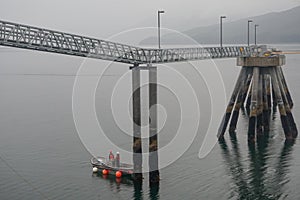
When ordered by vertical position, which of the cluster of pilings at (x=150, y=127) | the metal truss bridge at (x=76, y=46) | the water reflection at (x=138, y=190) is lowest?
the water reflection at (x=138, y=190)

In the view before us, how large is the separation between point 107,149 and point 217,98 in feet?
137

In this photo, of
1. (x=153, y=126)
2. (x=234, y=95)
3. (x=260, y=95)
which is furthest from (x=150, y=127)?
(x=234, y=95)

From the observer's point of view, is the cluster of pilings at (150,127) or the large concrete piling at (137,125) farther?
the large concrete piling at (137,125)

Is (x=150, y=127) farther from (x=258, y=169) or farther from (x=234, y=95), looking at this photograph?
(x=234, y=95)

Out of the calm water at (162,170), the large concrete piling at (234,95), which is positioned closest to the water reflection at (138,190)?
the calm water at (162,170)

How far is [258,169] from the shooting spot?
3769cm

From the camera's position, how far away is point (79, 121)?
62.6 meters

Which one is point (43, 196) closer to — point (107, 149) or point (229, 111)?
point (107, 149)

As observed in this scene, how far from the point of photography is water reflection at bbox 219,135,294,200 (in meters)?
32.4

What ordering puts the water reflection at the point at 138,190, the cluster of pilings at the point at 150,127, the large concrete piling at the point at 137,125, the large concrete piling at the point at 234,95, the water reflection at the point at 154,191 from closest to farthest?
the water reflection at the point at 154,191
the water reflection at the point at 138,190
the cluster of pilings at the point at 150,127
the large concrete piling at the point at 137,125
the large concrete piling at the point at 234,95

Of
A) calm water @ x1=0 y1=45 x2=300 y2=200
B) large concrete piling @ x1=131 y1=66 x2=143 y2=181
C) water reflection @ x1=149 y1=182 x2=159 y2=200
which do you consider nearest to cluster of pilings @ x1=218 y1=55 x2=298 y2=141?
calm water @ x1=0 y1=45 x2=300 y2=200

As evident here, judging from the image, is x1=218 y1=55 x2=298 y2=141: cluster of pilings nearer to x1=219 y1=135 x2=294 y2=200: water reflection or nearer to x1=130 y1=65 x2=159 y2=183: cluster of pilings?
x1=219 y1=135 x2=294 y2=200: water reflection

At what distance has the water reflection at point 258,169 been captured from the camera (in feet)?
106

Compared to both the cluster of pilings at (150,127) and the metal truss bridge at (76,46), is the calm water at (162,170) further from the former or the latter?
the metal truss bridge at (76,46)
